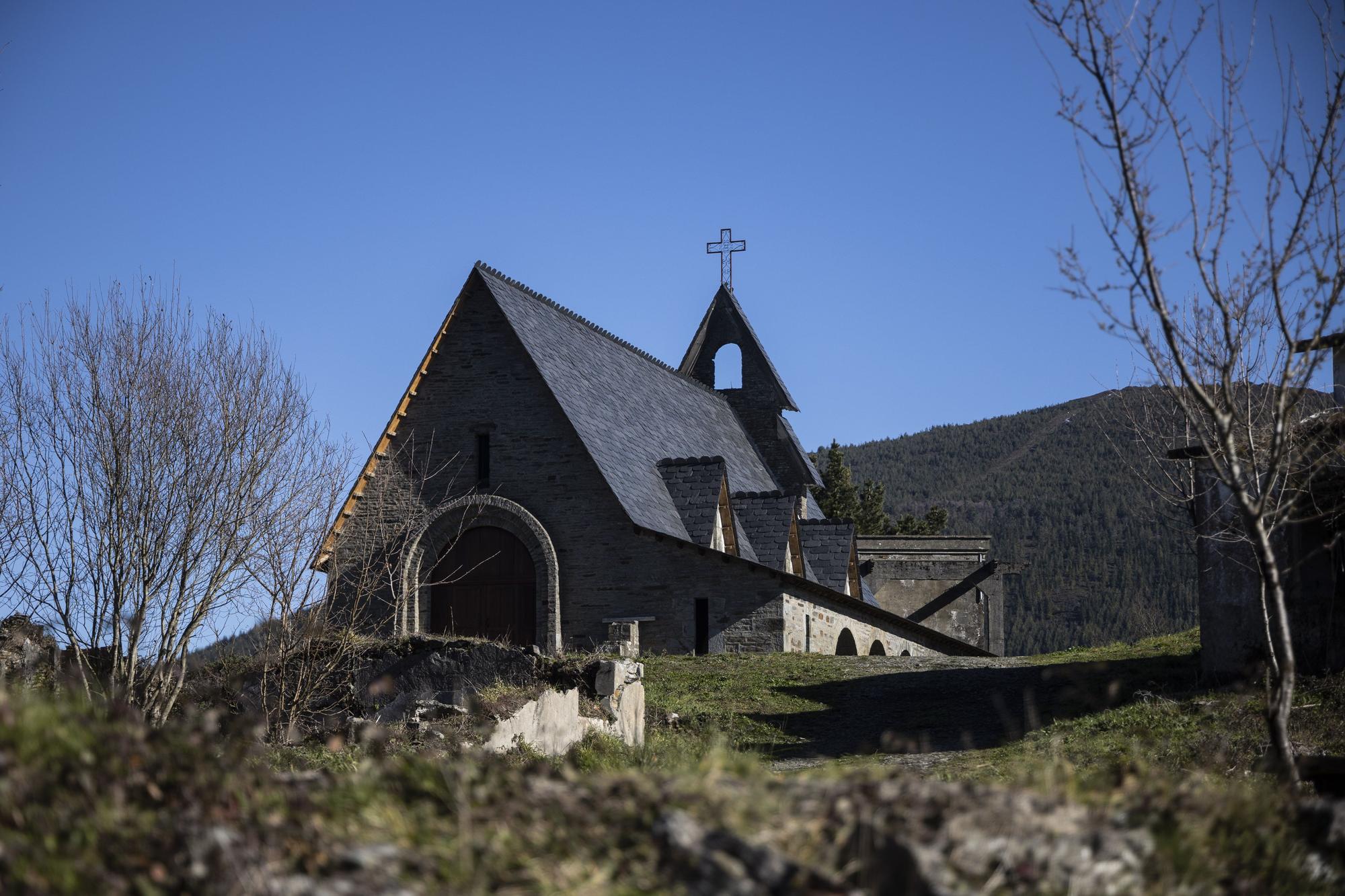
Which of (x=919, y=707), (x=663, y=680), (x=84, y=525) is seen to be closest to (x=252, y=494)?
(x=84, y=525)

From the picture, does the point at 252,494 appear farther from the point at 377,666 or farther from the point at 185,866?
the point at 185,866

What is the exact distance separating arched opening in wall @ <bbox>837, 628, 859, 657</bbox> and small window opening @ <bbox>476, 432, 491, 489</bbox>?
8832 mm

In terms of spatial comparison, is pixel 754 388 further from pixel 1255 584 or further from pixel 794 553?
pixel 1255 584

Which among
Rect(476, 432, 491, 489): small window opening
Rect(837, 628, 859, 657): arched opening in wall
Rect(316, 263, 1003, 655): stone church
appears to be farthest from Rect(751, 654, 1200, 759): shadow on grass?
Rect(476, 432, 491, 489): small window opening

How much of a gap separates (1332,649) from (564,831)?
1490 cm

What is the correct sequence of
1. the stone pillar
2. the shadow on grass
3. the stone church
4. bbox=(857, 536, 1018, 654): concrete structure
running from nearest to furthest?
the shadow on grass < the stone pillar < the stone church < bbox=(857, 536, 1018, 654): concrete structure

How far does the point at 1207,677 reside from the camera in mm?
18109

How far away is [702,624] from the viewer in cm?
2492

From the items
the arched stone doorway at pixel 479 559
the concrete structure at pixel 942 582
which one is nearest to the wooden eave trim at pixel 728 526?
the arched stone doorway at pixel 479 559

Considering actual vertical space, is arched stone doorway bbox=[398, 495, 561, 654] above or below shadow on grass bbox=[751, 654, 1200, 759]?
above

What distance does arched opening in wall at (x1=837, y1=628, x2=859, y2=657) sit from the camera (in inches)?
1161

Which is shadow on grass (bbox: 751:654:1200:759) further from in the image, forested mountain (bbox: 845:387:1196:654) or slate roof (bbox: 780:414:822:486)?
forested mountain (bbox: 845:387:1196:654)

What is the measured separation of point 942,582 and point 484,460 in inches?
870

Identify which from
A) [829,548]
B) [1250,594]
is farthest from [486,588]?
[1250,594]
